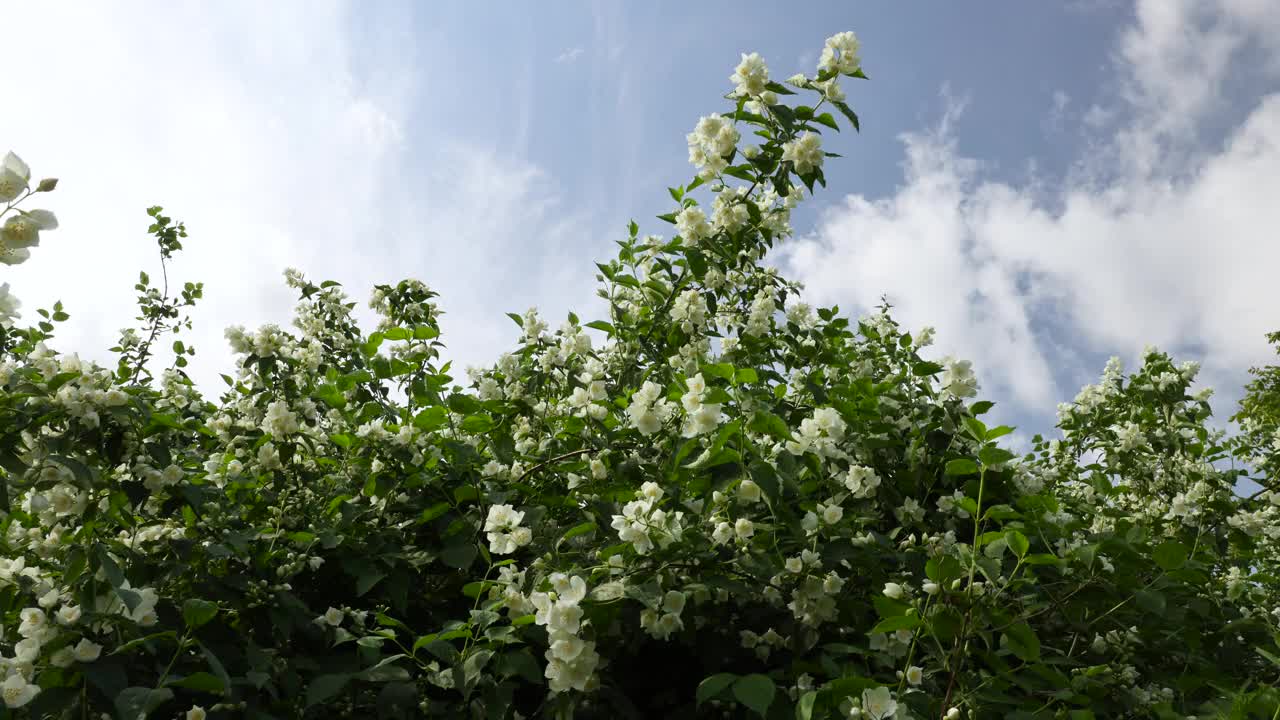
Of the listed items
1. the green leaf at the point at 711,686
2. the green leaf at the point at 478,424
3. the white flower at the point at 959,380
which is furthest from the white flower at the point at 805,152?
the green leaf at the point at 711,686

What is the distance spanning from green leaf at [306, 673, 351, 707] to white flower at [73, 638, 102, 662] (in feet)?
1.65

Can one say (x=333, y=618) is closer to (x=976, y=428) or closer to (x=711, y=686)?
(x=711, y=686)

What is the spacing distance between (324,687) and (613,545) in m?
0.82

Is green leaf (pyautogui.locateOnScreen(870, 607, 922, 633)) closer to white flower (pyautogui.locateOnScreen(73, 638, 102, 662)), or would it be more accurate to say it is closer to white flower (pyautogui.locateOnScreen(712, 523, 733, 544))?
white flower (pyautogui.locateOnScreen(712, 523, 733, 544))

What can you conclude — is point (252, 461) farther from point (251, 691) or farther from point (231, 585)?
point (251, 691)

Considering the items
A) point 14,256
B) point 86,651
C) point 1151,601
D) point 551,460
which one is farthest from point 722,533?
point 14,256

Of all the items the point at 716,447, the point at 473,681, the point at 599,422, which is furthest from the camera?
the point at 599,422

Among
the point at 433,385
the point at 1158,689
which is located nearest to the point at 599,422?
the point at 433,385

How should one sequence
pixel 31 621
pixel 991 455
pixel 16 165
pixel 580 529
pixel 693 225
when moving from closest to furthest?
1. pixel 16 165
2. pixel 31 621
3. pixel 991 455
4. pixel 580 529
5. pixel 693 225

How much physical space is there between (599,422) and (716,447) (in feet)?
2.17

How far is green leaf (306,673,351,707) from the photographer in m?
2.06

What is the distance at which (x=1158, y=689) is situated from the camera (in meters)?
2.67

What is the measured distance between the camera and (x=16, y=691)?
1925 millimetres

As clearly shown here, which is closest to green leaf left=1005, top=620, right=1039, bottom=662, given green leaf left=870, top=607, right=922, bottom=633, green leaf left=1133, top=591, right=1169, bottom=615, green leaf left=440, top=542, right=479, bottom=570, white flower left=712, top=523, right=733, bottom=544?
green leaf left=870, top=607, right=922, bottom=633
